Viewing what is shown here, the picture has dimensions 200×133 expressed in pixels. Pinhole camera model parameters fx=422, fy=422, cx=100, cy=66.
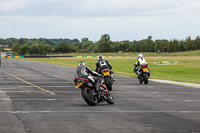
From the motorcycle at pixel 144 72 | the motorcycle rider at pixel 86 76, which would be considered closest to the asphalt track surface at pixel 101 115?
the motorcycle rider at pixel 86 76

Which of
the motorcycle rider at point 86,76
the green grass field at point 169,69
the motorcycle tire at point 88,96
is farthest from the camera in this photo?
the green grass field at point 169,69

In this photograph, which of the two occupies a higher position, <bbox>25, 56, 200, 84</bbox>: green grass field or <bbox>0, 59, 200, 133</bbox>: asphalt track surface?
<bbox>0, 59, 200, 133</bbox>: asphalt track surface

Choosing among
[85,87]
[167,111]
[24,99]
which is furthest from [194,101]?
[24,99]

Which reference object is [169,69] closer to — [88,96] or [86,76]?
[86,76]

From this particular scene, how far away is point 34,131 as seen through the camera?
9773mm

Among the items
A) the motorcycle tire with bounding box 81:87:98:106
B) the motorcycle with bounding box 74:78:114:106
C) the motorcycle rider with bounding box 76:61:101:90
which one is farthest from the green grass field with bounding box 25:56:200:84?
the motorcycle tire with bounding box 81:87:98:106

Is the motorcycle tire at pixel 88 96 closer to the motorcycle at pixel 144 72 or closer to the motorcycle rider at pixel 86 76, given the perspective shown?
the motorcycle rider at pixel 86 76

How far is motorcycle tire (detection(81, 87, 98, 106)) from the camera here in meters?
14.7

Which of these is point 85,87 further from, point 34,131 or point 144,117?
point 34,131

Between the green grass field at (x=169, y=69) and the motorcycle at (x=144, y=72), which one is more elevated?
the motorcycle at (x=144, y=72)

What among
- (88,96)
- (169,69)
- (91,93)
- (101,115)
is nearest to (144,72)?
(91,93)

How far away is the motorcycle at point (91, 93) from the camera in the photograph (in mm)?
14734

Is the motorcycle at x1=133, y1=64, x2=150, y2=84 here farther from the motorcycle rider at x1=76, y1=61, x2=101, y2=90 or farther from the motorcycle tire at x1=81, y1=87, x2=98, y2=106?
the motorcycle tire at x1=81, y1=87, x2=98, y2=106

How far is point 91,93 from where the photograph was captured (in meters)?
15.0
